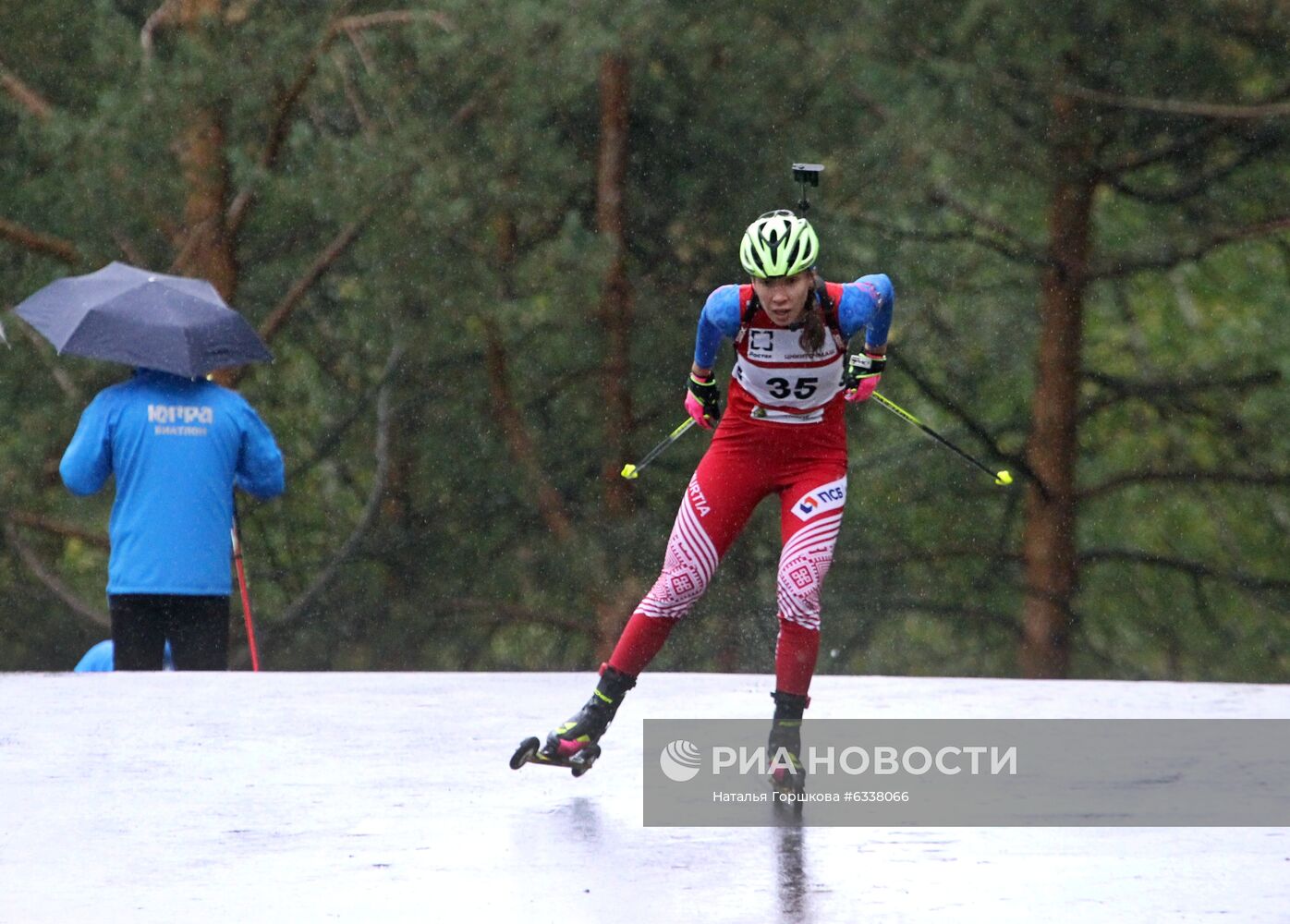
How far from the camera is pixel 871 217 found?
48.5 feet

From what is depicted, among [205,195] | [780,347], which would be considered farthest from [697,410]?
[205,195]

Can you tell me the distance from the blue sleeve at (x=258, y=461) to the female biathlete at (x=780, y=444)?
2945 millimetres

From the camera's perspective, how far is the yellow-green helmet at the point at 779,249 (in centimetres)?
551

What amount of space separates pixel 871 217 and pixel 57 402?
5673 millimetres

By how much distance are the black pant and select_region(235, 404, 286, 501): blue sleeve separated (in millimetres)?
475

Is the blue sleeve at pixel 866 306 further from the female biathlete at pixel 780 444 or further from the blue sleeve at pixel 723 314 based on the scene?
the blue sleeve at pixel 723 314

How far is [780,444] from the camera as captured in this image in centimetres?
590

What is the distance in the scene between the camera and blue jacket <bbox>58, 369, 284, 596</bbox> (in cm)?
826

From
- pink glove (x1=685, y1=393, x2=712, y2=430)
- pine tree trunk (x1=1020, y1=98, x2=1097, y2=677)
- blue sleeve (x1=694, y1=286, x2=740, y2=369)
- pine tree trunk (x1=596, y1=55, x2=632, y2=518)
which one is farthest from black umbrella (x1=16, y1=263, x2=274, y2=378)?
pine tree trunk (x1=1020, y1=98, x2=1097, y2=677)

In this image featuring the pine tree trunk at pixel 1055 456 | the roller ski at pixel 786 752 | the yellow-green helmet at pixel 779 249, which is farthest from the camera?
the pine tree trunk at pixel 1055 456

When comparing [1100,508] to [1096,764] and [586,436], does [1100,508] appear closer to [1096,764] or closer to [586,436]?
[586,436]

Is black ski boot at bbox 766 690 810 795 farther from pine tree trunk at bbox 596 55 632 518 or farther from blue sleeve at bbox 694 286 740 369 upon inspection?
pine tree trunk at bbox 596 55 632 518

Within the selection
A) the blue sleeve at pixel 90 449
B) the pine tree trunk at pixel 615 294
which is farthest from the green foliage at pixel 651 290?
the blue sleeve at pixel 90 449

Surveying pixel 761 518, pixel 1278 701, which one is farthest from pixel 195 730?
pixel 761 518
